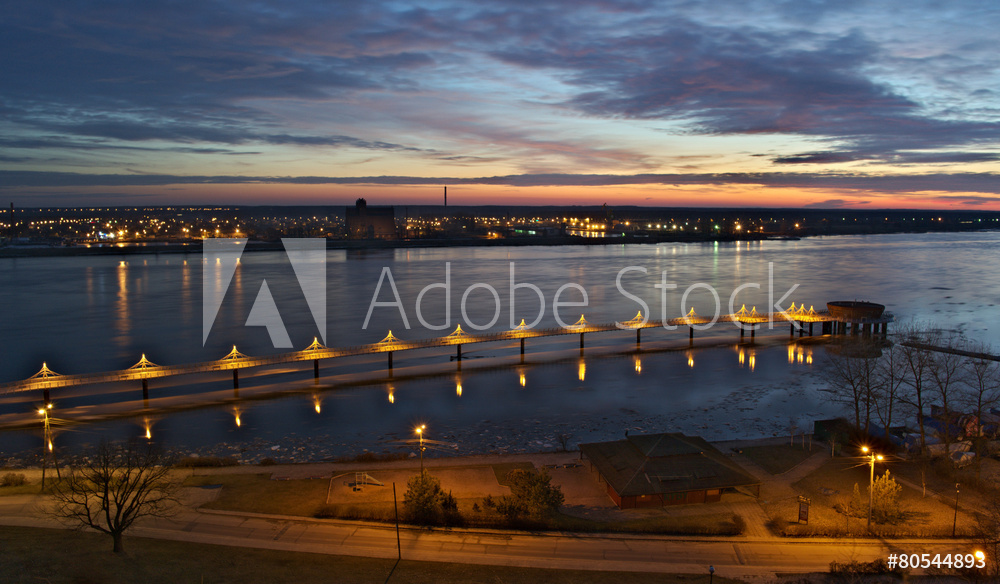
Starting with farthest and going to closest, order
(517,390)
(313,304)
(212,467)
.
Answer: (313,304) → (517,390) → (212,467)

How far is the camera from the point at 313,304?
64.5 meters

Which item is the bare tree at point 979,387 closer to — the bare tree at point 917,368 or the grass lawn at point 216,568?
the bare tree at point 917,368

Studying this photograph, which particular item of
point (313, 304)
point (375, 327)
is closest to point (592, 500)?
point (375, 327)

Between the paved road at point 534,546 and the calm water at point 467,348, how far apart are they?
26.7 ft

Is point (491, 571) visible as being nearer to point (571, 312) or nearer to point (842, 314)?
point (842, 314)

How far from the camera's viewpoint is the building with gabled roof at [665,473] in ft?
57.6

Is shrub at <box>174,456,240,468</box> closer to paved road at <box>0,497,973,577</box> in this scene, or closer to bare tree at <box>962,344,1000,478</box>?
paved road at <box>0,497,973,577</box>

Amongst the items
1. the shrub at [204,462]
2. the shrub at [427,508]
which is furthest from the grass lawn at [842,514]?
the shrub at [204,462]

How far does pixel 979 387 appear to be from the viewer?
23.1m

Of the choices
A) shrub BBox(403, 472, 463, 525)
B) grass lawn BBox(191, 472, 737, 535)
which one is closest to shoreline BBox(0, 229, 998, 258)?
grass lawn BBox(191, 472, 737, 535)

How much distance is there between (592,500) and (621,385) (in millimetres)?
16666

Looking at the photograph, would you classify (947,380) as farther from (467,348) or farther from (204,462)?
(467,348)

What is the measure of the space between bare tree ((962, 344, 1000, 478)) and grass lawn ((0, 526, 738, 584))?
478 inches

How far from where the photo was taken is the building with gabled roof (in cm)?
1756
